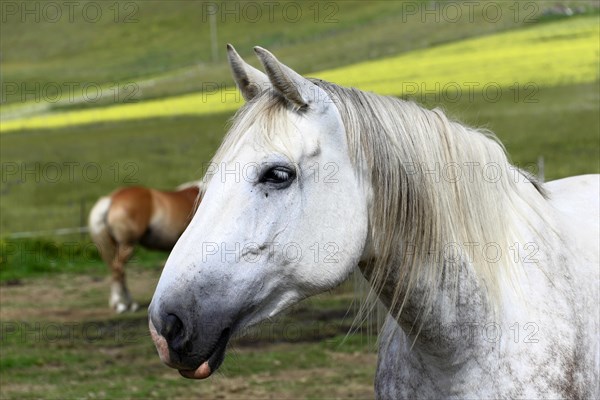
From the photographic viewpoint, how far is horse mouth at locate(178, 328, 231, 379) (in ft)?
7.84

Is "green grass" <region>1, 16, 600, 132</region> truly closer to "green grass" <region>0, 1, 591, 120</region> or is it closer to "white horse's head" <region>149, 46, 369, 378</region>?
"green grass" <region>0, 1, 591, 120</region>

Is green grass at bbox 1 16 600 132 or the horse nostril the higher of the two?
the horse nostril

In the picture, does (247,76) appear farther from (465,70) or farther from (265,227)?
(465,70)

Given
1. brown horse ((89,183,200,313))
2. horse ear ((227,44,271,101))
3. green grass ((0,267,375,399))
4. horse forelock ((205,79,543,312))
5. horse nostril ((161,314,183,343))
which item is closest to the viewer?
horse nostril ((161,314,183,343))

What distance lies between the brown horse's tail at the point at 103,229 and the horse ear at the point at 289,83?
876 cm

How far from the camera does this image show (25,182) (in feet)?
69.9

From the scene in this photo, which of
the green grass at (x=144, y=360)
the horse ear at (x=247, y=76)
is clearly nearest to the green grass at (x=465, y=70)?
the green grass at (x=144, y=360)

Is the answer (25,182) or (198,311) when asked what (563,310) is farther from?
(25,182)

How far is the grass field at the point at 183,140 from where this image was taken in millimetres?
7395

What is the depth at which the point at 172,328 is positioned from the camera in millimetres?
2314

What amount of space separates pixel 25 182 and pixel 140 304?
458 inches

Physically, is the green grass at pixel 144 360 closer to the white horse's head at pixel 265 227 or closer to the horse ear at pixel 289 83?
the white horse's head at pixel 265 227

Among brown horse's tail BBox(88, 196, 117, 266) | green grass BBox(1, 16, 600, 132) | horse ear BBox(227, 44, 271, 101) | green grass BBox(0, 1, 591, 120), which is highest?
horse ear BBox(227, 44, 271, 101)

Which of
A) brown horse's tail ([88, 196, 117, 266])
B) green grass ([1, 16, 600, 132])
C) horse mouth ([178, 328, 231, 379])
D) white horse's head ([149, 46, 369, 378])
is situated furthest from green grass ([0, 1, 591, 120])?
horse mouth ([178, 328, 231, 379])
